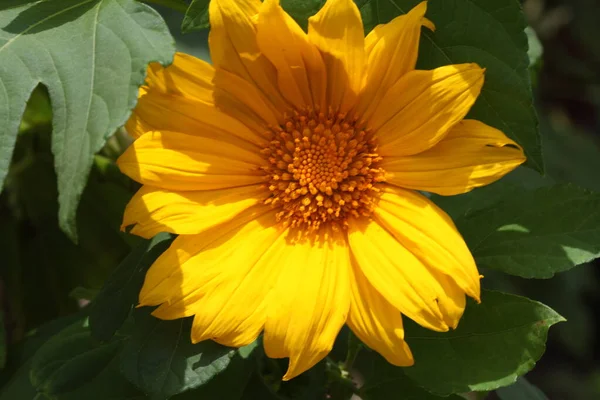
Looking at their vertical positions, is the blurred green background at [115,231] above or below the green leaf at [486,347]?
below

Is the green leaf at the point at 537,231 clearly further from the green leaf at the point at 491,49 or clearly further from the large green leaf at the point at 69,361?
the large green leaf at the point at 69,361

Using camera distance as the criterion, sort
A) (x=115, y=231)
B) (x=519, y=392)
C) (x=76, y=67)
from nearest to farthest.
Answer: (x=76, y=67)
(x=519, y=392)
(x=115, y=231)

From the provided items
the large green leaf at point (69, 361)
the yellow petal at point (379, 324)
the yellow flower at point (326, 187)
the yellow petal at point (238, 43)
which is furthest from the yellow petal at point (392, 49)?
the large green leaf at point (69, 361)

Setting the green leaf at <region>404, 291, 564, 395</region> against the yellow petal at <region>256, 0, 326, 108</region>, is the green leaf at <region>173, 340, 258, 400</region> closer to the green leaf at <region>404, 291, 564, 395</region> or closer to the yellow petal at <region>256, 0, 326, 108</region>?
the green leaf at <region>404, 291, 564, 395</region>

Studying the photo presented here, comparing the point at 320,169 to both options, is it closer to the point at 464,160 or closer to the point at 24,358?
the point at 464,160

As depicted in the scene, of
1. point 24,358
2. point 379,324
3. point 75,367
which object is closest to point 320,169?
point 379,324

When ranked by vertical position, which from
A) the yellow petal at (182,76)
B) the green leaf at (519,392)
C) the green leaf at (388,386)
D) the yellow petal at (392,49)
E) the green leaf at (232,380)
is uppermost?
the yellow petal at (392,49)
